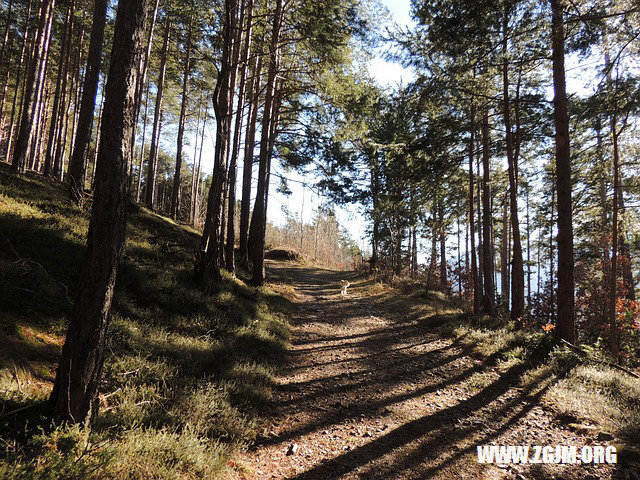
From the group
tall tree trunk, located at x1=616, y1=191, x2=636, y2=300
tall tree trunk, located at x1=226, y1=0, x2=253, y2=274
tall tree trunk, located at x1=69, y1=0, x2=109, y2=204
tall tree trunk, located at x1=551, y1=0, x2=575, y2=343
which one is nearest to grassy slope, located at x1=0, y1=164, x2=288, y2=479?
tall tree trunk, located at x1=69, y1=0, x2=109, y2=204

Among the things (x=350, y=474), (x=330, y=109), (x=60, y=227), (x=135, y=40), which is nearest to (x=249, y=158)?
(x=330, y=109)

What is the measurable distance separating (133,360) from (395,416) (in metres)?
3.67

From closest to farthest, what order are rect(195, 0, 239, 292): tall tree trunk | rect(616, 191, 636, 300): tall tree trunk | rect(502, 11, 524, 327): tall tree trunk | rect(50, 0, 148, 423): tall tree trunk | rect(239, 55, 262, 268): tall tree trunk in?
rect(50, 0, 148, 423): tall tree trunk < rect(195, 0, 239, 292): tall tree trunk < rect(502, 11, 524, 327): tall tree trunk < rect(239, 55, 262, 268): tall tree trunk < rect(616, 191, 636, 300): tall tree trunk

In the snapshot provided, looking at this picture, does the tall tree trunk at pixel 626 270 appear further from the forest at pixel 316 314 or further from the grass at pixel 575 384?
the grass at pixel 575 384

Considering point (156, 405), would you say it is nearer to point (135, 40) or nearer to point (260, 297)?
point (135, 40)

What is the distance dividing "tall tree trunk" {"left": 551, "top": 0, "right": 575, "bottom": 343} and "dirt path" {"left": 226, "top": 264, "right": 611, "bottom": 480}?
2139mm

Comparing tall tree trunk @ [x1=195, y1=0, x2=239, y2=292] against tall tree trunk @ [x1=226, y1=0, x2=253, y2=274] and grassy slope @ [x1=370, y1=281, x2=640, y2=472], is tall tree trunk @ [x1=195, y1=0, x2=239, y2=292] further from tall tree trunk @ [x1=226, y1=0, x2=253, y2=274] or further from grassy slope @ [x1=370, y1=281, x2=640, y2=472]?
grassy slope @ [x1=370, y1=281, x2=640, y2=472]

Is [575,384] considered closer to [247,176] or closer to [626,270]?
[247,176]

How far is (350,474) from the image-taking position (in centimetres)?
304

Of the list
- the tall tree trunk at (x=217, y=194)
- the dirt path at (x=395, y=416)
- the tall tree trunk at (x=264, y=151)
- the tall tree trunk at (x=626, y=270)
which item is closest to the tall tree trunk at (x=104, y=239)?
the dirt path at (x=395, y=416)

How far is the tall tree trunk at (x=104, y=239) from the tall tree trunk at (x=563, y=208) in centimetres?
836

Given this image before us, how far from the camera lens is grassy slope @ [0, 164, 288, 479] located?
2.35m

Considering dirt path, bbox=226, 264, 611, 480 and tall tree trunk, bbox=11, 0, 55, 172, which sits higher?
tall tree trunk, bbox=11, 0, 55, 172

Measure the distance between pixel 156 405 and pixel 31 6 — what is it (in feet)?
71.2
